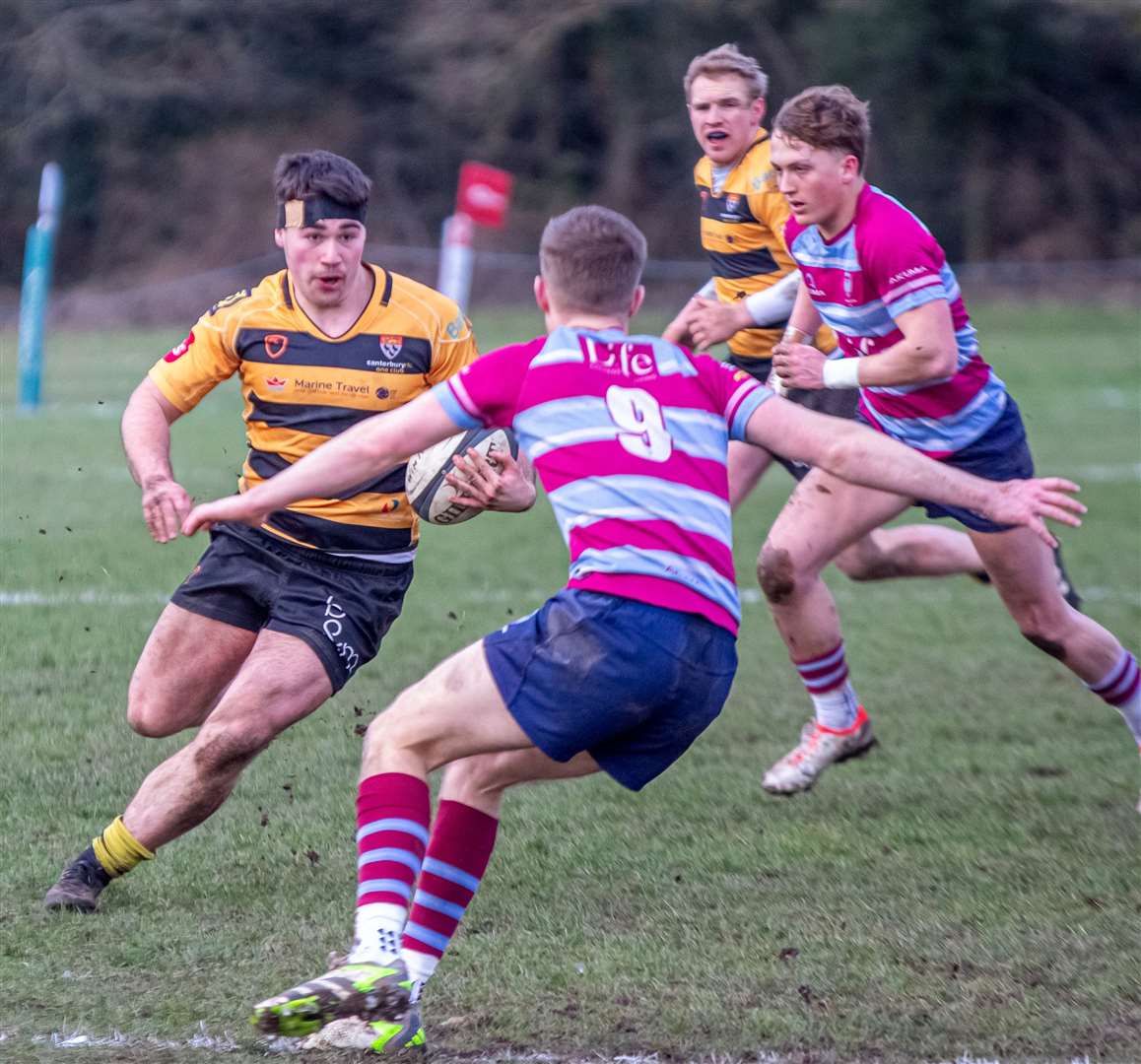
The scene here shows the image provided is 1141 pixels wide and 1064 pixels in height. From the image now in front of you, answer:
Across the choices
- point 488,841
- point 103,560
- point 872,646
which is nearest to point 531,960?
point 488,841

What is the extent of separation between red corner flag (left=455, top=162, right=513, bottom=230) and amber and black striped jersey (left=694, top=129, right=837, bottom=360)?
14.9 meters

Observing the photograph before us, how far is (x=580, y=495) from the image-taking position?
12.3 ft

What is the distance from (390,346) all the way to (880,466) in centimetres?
177

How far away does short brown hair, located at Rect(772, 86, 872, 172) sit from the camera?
16.4 ft

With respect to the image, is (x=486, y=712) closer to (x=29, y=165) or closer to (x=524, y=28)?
(x=524, y=28)

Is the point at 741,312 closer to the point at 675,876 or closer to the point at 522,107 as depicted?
the point at 675,876

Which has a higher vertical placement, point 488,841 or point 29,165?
point 488,841

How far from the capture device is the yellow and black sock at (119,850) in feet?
15.6

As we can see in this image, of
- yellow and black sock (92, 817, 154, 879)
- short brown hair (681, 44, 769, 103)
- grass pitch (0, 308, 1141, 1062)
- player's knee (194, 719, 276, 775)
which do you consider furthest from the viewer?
short brown hair (681, 44, 769, 103)

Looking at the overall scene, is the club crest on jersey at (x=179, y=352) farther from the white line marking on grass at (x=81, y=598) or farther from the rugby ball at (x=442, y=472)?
the white line marking on grass at (x=81, y=598)

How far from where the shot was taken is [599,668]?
366cm

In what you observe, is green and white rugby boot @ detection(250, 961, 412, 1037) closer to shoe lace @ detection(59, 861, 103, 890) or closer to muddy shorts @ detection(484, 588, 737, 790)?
muddy shorts @ detection(484, 588, 737, 790)

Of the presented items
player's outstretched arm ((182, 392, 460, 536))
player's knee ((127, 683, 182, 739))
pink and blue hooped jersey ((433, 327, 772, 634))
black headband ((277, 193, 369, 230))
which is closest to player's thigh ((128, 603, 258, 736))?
player's knee ((127, 683, 182, 739))

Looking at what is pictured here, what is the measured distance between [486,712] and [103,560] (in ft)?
22.2
